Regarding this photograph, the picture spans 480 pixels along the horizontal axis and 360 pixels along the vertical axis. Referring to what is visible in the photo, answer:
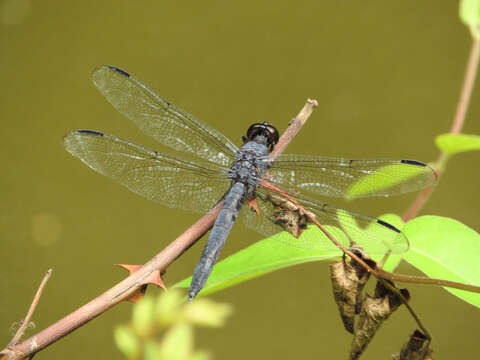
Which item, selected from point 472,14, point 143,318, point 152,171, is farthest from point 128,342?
point 472,14

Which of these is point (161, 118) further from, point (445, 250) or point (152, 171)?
point (445, 250)

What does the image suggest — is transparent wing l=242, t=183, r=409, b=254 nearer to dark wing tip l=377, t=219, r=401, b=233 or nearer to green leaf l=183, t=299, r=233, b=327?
dark wing tip l=377, t=219, r=401, b=233

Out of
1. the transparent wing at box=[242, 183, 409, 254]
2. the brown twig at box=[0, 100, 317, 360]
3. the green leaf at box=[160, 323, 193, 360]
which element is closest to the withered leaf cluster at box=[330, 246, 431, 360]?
the transparent wing at box=[242, 183, 409, 254]

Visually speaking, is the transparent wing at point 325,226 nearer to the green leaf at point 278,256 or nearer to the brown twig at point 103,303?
the green leaf at point 278,256

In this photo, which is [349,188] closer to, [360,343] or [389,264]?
[389,264]

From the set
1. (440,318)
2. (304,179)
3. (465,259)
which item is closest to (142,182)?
(304,179)

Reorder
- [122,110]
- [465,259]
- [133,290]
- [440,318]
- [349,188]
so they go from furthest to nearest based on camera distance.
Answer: [440,318]
[122,110]
[349,188]
[465,259]
[133,290]

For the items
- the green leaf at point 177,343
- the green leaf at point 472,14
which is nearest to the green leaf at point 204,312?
the green leaf at point 177,343

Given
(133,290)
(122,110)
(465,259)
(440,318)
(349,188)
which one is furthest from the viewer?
(440,318)
